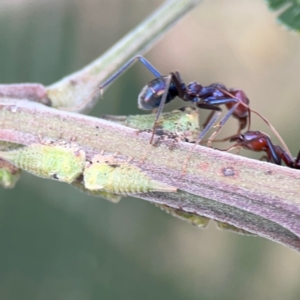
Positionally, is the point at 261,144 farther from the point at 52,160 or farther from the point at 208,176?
the point at 52,160

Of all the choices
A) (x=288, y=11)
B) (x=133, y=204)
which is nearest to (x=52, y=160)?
(x=288, y=11)

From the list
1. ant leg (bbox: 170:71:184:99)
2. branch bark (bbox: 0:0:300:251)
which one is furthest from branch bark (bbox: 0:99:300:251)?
ant leg (bbox: 170:71:184:99)

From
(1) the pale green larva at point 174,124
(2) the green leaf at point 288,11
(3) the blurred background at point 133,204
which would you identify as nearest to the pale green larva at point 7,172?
(1) the pale green larva at point 174,124

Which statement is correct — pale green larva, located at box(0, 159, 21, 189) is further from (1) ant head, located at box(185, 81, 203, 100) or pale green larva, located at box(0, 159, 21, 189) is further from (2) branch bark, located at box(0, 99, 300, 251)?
(1) ant head, located at box(185, 81, 203, 100)

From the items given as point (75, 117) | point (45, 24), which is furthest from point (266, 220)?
point (45, 24)

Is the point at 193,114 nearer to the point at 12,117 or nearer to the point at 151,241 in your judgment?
the point at 12,117

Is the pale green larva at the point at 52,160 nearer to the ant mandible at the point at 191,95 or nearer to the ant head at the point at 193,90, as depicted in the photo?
the ant mandible at the point at 191,95

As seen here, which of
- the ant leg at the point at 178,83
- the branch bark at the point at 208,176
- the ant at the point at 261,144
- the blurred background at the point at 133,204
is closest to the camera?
the branch bark at the point at 208,176
